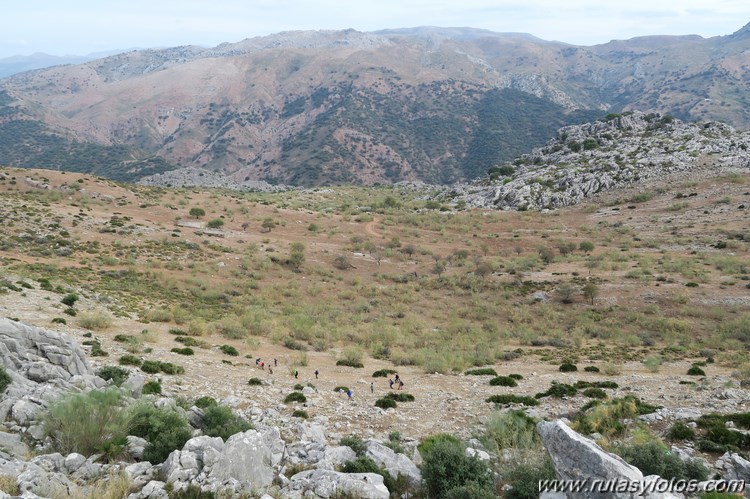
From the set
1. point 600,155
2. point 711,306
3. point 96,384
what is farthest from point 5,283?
point 600,155

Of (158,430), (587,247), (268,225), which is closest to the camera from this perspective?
(158,430)

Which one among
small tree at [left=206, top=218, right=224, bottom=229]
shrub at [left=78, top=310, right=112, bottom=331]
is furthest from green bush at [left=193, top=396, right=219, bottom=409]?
small tree at [left=206, top=218, right=224, bottom=229]

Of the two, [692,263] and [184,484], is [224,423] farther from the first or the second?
[692,263]

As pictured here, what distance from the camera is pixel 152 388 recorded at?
565 inches

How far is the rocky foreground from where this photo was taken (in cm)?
752

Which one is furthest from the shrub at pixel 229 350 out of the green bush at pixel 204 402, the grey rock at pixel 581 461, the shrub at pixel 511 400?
the grey rock at pixel 581 461

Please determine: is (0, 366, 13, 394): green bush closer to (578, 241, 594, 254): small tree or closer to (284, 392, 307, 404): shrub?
(284, 392, 307, 404): shrub

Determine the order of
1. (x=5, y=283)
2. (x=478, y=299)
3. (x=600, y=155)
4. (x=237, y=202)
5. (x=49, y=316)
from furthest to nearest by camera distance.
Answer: (x=600, y=155) → (x=237, y=202) → (x=478, y=299) → (x=5, y=283) → (x=49, y=316)

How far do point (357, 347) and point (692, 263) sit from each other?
122ft

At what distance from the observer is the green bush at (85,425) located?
9.30 meters

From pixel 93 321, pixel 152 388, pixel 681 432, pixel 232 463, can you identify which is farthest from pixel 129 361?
pixel 681 432

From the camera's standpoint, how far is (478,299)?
3909 cm

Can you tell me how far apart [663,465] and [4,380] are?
52.2 ft

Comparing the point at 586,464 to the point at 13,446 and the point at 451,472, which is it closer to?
the point at 451,472
